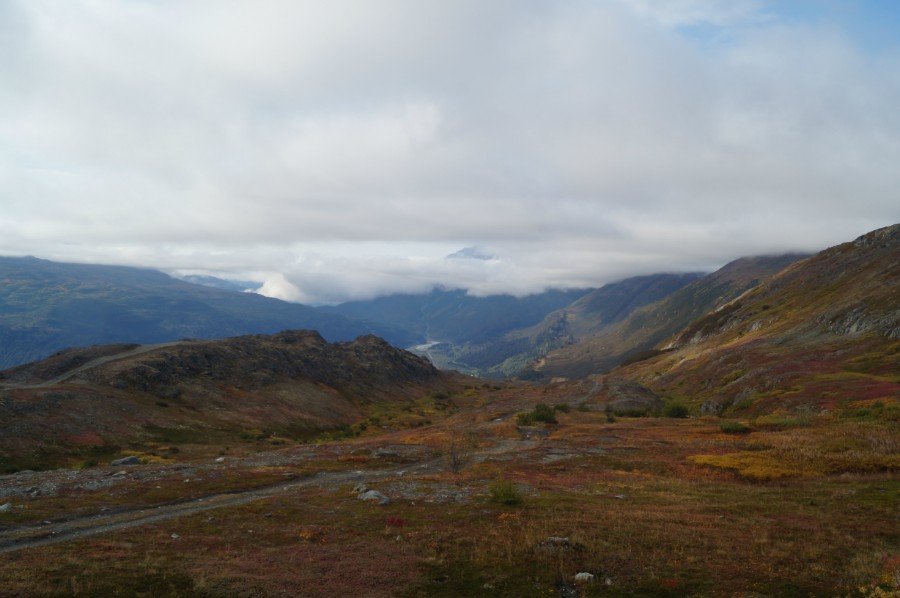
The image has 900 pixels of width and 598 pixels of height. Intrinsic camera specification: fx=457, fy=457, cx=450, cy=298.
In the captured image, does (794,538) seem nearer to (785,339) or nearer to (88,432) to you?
(88,432)

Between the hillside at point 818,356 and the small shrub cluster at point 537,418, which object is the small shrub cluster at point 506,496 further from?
the small shrub cluster at point 537,418

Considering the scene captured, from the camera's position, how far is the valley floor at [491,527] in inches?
744

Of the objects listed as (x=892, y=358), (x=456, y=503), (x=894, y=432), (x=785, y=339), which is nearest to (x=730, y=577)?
(x=456, y=503)

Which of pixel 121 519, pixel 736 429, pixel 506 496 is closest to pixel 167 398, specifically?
pixel 121 519

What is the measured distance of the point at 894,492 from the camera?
28.3m

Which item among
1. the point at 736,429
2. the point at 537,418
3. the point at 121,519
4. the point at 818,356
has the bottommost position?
the point at 537,418

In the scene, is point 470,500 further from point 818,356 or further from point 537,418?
point 818,356

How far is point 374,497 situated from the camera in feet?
114

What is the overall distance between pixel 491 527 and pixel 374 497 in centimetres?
1175

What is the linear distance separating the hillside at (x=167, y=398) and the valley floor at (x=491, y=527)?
24.7 m

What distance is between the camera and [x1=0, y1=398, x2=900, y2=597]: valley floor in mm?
18891

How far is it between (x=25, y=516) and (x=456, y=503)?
1124 inches

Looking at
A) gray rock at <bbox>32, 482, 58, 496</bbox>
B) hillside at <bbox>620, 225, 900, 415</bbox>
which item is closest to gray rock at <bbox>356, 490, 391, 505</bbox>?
gray rock at <bbox>32, 482, 58, 496</bbox>

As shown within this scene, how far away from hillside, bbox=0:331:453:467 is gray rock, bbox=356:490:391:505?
47465 millimetres
